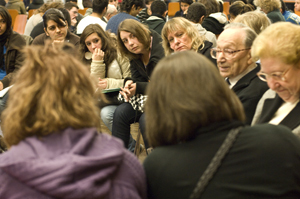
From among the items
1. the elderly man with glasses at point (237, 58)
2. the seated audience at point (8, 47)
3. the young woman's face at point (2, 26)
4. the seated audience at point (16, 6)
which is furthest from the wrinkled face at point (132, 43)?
the seated audience at point (16, 6)

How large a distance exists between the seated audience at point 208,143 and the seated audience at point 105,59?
226cm

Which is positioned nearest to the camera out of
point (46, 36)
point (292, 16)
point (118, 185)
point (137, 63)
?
point (118, 185)

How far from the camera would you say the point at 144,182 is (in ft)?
3.75

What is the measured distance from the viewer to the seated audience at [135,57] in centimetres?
321

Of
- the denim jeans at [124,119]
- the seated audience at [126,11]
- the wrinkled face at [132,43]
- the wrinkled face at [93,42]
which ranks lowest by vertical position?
the denim jeans at [124,119]

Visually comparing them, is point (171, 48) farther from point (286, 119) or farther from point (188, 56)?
point (188, 56)

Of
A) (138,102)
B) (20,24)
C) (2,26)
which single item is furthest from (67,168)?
(20,24)

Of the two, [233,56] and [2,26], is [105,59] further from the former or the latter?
[233,56]

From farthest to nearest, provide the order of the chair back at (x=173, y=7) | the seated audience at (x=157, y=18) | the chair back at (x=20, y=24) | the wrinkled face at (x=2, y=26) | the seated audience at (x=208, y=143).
Result: the chair back at (x=173, y=7), the chair back at (x=20, y=24), the seated audience at (x=157, y=18), the wrinkled face at (x=2, y=26), the seated audience at (x=208, y=143)

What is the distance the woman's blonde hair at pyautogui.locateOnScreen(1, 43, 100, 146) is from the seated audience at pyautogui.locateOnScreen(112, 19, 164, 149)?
79.9 inches

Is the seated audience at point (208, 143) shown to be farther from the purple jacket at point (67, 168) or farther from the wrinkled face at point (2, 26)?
the wrinkled face at point (2, 26)

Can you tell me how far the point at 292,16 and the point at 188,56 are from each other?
502 centimetres

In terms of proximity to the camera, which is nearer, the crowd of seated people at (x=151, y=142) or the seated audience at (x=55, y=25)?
the crowd of seated people at (x=151, y=142)

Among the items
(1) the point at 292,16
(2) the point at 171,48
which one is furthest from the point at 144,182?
(1) the point at 292,16
